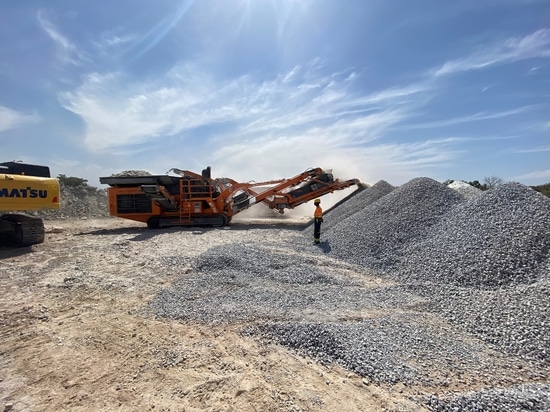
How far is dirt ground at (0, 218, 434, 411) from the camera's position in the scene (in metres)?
2.59

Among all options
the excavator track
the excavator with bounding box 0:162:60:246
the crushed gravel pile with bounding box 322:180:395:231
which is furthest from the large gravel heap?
the excavator track

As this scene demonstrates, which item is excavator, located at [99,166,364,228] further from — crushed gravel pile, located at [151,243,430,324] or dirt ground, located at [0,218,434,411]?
dirt ground, located at [0,218,434,411]

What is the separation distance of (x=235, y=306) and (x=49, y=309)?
101 inches

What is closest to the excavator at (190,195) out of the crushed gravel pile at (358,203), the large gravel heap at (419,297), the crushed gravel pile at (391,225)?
the crushed gravel pile at (358,203)

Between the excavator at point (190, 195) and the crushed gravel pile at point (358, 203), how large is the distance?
1.64 m

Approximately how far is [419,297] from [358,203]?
7.16 m

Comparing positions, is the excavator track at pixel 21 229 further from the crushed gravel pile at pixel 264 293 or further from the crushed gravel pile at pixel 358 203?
the crushed gravel pile at pixel 358 203

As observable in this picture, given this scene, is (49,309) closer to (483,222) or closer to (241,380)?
(241,380)

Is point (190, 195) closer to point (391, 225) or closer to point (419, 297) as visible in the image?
point (391, 225)

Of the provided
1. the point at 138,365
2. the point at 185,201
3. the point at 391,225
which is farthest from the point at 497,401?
the point at 185,201

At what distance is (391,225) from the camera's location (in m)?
7.82

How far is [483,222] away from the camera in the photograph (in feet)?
21.0

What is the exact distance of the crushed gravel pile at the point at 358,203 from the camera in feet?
37.3

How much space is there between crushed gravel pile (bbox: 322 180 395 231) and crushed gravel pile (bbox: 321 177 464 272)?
187cm
